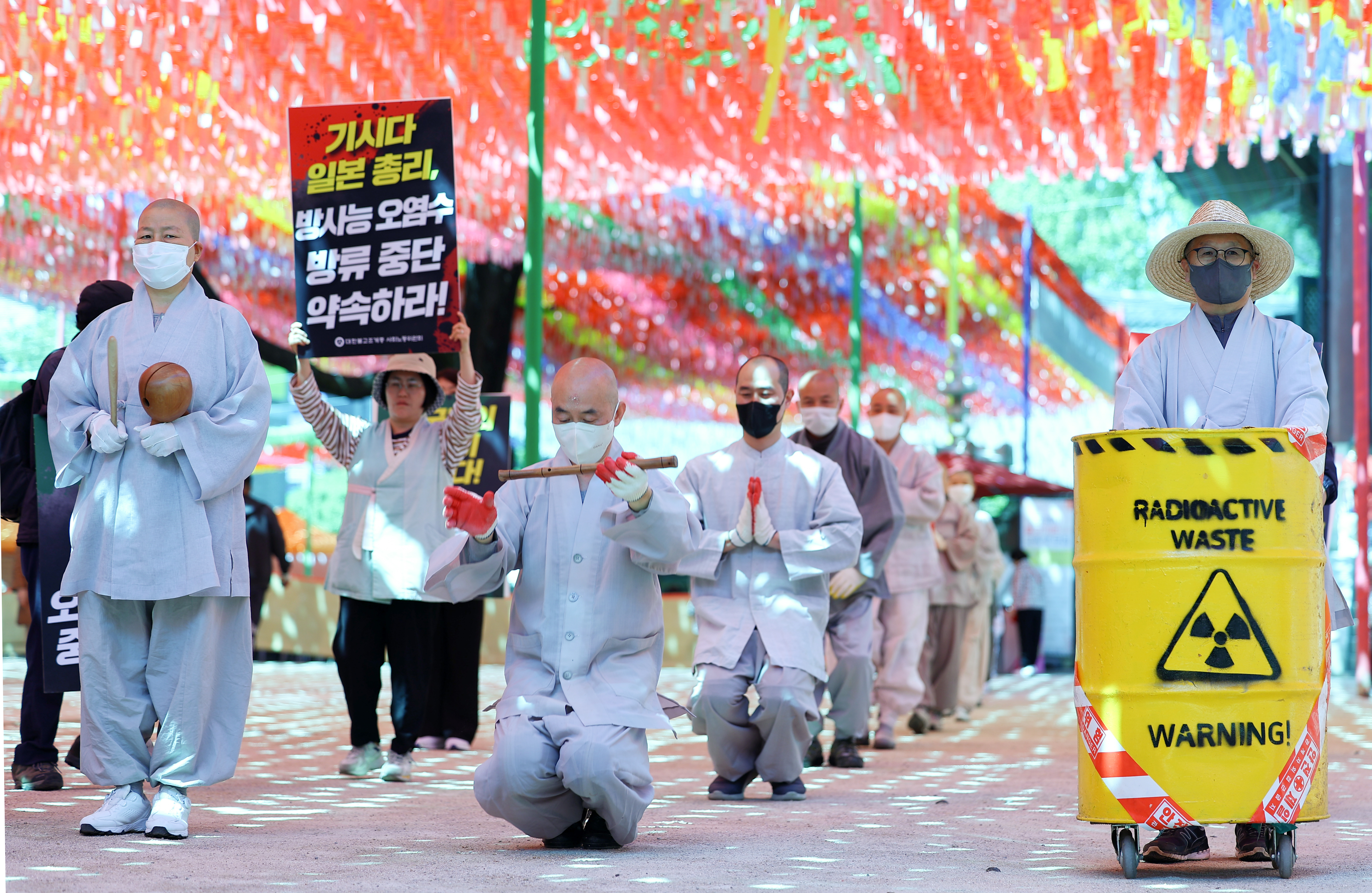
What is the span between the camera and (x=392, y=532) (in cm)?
668

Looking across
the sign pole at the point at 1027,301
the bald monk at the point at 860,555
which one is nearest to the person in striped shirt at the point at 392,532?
the bald monk at the point at 860,555

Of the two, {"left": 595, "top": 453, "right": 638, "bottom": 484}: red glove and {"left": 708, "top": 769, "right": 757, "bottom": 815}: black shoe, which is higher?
{"left": 595, "top": 453, "right": 638, "bottom": 484}: red glove

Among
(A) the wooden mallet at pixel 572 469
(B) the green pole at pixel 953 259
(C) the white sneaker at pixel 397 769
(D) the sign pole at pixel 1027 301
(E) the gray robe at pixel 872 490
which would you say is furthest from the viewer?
(D) the sign pole at pixel 1027 301

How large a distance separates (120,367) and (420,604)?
6.81ft

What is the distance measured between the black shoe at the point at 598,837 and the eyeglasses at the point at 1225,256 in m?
2.14

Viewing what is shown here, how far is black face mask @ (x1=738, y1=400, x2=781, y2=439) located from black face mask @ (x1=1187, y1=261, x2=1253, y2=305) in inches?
72.5

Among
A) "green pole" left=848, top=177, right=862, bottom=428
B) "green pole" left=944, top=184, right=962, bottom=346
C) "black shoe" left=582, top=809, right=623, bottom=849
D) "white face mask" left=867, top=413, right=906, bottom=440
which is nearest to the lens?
"black shoe" left=582, top=809, right=623, bottom=849

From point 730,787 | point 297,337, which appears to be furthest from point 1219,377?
point 297,337

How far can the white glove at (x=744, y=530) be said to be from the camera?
6.05 m

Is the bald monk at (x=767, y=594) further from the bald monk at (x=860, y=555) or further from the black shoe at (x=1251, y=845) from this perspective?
the black shoe at (x=1251, y=845)

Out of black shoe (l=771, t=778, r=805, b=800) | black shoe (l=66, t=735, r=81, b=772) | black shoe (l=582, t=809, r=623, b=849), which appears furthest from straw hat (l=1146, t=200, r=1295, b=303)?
black shoe (l=66, t=735, r=81, b=772)

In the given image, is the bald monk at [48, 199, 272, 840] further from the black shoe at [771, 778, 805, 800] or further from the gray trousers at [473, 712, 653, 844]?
the black shoe at [771, 778, 805, 800]

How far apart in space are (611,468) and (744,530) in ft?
5.92

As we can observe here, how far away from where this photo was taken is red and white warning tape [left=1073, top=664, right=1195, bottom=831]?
4.09 metres
